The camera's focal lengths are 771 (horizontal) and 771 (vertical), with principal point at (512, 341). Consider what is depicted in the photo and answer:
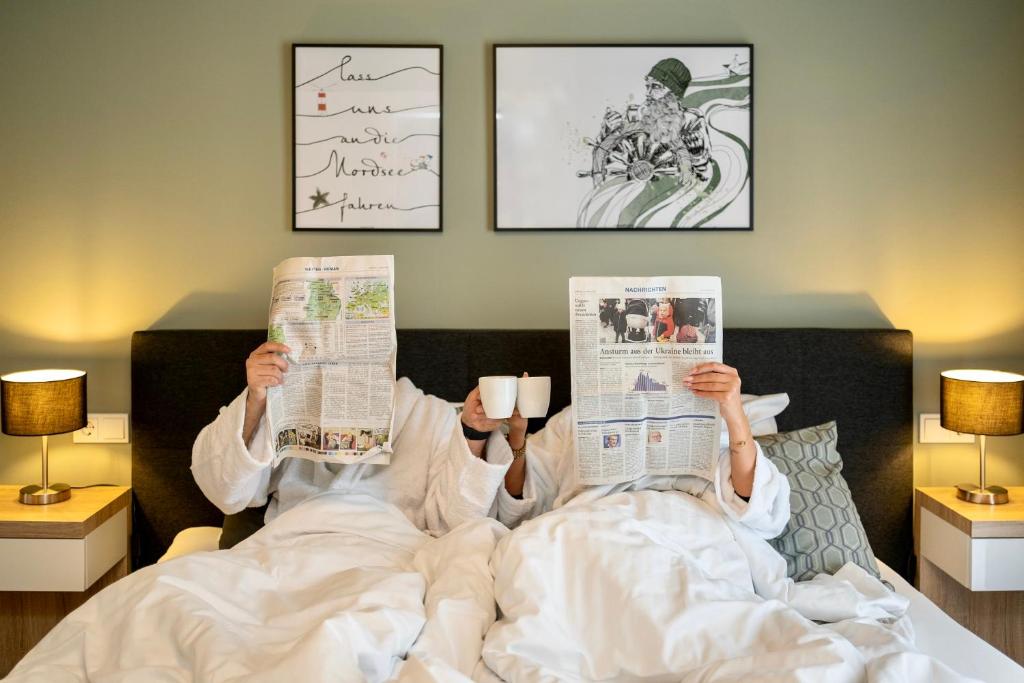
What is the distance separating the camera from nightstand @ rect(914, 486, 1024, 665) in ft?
6.59

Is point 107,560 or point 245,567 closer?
point 245,567

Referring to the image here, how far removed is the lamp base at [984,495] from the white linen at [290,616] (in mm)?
1388

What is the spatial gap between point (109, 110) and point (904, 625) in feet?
8.15

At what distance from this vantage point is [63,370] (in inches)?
90.5

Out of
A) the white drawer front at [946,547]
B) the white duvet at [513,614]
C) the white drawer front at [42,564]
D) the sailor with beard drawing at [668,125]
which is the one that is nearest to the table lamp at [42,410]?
the white drawer front at [42,564]

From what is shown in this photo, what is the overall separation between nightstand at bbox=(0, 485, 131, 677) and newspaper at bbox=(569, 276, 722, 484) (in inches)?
52.7

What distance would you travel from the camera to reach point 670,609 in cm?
138

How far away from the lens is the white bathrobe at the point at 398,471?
1.81 m

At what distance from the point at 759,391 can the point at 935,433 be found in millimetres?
608

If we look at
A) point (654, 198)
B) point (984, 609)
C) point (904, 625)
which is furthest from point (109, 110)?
point (984, 609)

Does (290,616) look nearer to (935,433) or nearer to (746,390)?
(746,390)

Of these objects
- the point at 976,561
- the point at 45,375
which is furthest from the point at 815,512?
the point at 45,375

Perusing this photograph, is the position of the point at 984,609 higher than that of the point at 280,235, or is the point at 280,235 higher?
the point at 280,235

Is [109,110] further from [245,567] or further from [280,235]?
[245,567]
